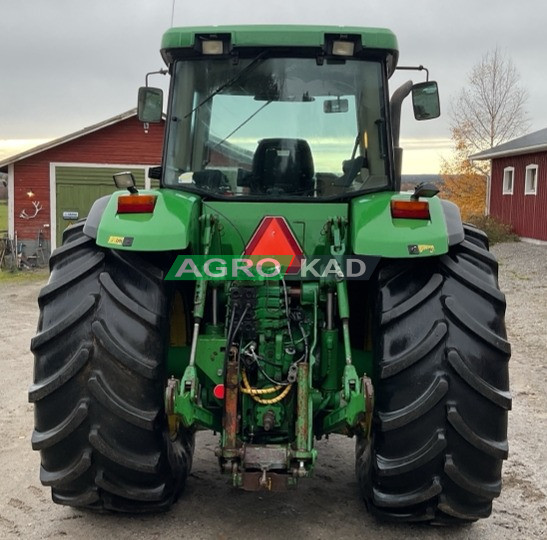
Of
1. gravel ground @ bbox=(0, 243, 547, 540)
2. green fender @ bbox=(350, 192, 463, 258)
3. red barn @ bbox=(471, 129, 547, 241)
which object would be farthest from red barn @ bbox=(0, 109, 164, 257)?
green fender @ bbox=(350, 192, 463, 258)

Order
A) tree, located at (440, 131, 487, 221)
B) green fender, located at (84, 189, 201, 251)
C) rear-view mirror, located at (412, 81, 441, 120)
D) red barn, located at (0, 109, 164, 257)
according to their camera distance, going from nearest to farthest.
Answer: green fender, located at (84, 189, 201, 251) < rear-view mirror, located at (412, 81, 441, 120) < red barn, located at (0, 109, 164, 257) < tree, located at (440, 131, 487, 221)

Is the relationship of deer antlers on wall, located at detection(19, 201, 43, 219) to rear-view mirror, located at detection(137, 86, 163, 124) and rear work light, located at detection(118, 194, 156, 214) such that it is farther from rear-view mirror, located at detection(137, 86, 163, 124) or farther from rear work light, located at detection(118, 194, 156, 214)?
rear work light, located at detection(118, 194, 156, 214)

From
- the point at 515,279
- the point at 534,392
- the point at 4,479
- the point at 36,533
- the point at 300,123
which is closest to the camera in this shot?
the point at 36,533

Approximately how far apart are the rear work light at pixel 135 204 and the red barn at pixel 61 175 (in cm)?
1621

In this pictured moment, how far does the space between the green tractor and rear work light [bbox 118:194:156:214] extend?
0.03 ft

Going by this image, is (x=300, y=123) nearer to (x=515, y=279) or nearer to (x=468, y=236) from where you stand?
(x=468, y=236)

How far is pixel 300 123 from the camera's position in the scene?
3.87 meters

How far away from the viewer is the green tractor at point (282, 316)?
3.16 metres

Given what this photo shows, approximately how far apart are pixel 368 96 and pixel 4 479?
3006 mm

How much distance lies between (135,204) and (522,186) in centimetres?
2311

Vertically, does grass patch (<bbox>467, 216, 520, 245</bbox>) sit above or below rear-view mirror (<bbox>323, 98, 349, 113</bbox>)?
below

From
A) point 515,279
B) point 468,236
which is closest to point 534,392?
point 468,236

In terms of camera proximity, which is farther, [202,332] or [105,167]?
[105,167]

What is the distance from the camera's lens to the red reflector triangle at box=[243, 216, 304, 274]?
3443 millimetres
